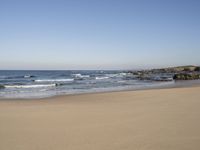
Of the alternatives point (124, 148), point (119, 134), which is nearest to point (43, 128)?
point (119, 134)

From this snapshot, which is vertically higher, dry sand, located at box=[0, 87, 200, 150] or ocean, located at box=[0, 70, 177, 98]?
dry sand, located at box=[0, 87, 200, 150]

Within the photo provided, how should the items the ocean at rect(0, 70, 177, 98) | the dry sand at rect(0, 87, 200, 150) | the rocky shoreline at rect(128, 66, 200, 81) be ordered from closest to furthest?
the dry sand at rect(0, 87, 200, 150) → the ocean at rect(0, 70, 177, 98) → the rocky shoreline at rect(128, 66, 200, 81)

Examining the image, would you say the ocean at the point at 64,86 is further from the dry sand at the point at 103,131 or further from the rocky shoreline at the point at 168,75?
the dry sand at the point at 103,131

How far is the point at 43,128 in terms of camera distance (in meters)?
6.96

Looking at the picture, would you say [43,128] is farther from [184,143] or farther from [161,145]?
[184,143]

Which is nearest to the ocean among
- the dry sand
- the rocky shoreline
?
the rocky shoreline

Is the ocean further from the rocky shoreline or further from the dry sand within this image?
the dry sand

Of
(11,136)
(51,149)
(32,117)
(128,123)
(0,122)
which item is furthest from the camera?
(32,117)

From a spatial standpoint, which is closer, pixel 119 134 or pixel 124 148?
pixel 124 148

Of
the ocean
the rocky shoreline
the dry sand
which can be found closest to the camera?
the dry sand

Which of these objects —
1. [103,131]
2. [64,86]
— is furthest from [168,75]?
[103,131]

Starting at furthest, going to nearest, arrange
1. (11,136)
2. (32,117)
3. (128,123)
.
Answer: (32,117), (128,123), (11,136)

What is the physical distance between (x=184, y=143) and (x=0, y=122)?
18.8 feet

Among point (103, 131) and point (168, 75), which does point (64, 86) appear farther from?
point (168, 75)
